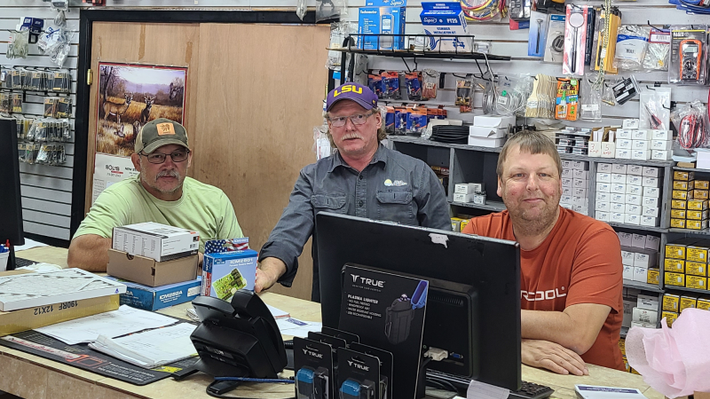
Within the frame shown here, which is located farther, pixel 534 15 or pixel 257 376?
pixel 534 15

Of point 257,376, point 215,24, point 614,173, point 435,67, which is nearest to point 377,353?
point 257,376

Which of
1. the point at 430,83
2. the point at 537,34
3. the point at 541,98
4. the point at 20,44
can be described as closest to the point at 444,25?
the point at 430,83

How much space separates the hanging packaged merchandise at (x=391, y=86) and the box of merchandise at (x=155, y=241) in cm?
258

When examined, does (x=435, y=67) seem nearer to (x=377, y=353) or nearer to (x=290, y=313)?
(x=290, y=313)

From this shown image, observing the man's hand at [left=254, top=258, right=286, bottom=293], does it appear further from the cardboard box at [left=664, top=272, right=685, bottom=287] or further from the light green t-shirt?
the cardboard box at [left=664, top=272, right=685, bottom=287]

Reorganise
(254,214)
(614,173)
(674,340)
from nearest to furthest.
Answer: (674,340), (614,173), (254,214)

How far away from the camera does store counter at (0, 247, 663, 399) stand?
1889mm

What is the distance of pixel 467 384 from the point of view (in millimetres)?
1953

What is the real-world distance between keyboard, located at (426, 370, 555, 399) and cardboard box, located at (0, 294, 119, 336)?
1155 millimetres

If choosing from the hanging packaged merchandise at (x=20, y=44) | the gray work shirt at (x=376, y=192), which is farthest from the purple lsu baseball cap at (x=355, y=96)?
the hanging packaged merchandise at (x=20, y=44)

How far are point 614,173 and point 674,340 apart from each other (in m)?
2.63

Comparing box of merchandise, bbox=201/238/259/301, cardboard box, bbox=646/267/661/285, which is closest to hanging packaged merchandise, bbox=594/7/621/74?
cardboard box, bbox=646/267/661/285

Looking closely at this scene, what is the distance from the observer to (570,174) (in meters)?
4.25

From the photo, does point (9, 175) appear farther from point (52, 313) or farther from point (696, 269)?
point (696, 269)
